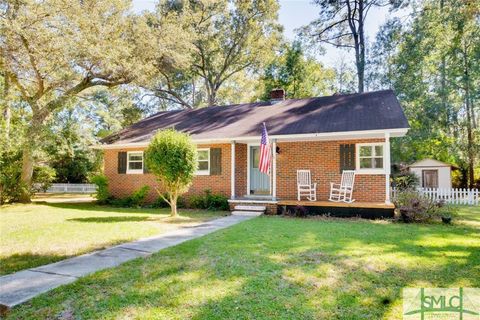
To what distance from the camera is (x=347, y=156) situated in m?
11.3

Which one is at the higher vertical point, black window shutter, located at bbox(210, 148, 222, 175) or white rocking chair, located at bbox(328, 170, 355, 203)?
black window shutter, located at bbox(210, 148, 222, 175)

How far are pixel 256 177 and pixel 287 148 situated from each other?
6.17 feet

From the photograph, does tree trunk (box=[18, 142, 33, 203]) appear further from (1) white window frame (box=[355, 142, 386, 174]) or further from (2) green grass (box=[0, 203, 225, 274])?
(1) white window frame (box=[355, 142, 386, 174])

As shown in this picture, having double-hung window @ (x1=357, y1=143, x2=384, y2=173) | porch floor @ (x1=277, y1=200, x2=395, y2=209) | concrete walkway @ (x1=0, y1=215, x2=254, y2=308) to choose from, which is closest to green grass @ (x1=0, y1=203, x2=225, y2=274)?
concrete walkway @ (x1=0, y1=215, x2=254, y2=308)

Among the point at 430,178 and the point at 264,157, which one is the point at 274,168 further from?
the point at 430,178

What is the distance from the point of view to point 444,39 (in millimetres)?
22031

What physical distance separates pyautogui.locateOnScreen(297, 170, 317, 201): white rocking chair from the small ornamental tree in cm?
399

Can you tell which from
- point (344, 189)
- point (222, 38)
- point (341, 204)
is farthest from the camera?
point (222, 38)

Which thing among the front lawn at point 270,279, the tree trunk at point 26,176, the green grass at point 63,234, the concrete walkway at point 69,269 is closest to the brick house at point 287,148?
the green grass at point 63,234

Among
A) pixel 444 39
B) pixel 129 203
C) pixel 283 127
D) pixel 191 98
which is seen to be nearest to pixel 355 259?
pixel 283 127

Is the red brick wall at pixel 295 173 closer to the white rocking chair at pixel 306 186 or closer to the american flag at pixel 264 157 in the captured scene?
the white rocking chair at pixel 306 186

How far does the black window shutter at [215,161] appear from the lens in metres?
13.1

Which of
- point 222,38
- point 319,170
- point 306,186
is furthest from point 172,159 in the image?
point 222,38

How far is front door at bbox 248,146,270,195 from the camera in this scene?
13047 mm
